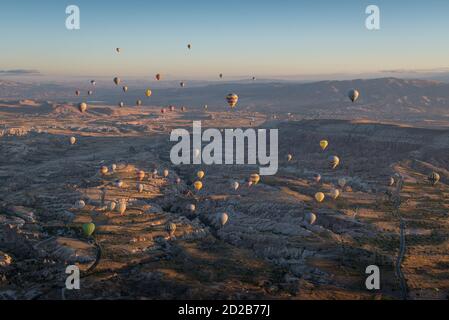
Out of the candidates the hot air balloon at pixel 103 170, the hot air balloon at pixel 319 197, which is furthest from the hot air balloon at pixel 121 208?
the hot air balloon at pixel 319 197

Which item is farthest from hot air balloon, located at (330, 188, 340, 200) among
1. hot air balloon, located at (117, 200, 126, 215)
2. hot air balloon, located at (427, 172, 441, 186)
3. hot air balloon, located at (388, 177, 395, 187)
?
hot air balloon, located at (117, 200, 126, 215)

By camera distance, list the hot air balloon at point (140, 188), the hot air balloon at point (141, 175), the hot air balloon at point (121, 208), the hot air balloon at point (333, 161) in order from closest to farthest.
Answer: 1. the hot air balloon at point (121, 208)
2. the hot air balloon at point (140, 188)
3. the hot air balloon at point (141, 175)
4. the hot air balloon at point (333, 161)

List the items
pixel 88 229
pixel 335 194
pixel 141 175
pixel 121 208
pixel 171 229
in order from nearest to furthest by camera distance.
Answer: pixel 88 229 < pixel 171 229 < pixel 121 208 < pixel 335 194 < pixel 141 175

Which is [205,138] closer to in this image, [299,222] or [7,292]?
[299,222]

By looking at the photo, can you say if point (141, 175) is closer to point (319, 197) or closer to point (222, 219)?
point (222, 219)

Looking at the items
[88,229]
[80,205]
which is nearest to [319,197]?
[88,229]

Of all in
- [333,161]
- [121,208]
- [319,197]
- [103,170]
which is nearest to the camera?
[121,208]

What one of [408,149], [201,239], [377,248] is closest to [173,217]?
[201,239]

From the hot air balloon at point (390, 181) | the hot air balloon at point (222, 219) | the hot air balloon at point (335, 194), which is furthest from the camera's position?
the hot air balloon at point (390, 181)

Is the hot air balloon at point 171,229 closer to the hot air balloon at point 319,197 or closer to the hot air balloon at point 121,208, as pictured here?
the hot air balloon at point 121,208

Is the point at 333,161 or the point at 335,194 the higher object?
the point at 333,161

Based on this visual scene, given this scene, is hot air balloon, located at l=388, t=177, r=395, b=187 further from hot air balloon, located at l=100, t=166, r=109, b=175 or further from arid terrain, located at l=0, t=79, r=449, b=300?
hot air balloon, located at l=100, t=166, r=109, b=175
